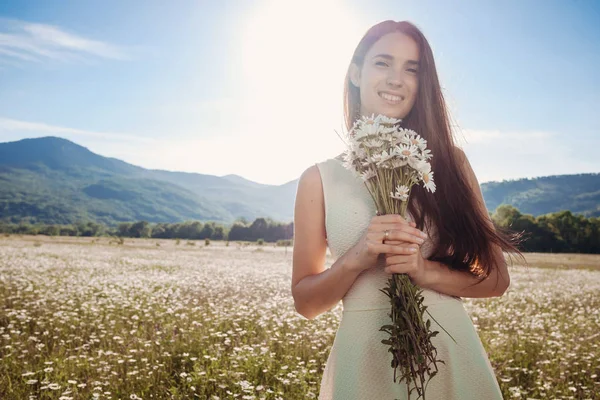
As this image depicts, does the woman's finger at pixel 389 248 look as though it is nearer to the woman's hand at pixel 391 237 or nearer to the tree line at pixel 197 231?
the woman's hand at pixel 391 237

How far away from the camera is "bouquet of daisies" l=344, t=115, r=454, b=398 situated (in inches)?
69.7

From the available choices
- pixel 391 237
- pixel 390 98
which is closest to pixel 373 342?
pixel 391 237

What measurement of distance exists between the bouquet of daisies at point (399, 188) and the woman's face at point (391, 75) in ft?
1.28

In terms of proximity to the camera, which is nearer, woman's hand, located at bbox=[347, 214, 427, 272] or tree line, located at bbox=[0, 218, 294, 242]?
woman's hand, located at bbox=[347, 214, 427, 272]

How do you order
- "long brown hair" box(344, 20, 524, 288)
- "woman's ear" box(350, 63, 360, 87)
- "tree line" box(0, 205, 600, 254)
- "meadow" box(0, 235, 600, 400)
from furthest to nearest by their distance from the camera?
1. "tree line" box(0, 205, 600, 254)
2. "meadow" box(0, 235, 600, 400)
3. "woman's ear" box(350, 63, 360, 87)
4. "long brown hair" box(344, 20, 524, 288)

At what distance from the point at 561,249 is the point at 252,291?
77.4 meters

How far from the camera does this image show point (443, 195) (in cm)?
227

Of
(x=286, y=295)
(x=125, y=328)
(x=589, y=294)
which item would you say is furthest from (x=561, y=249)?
(x=125, y=328)

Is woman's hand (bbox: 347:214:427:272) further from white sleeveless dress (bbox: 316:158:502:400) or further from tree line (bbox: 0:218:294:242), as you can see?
tree line (bbox: 0:218:294:242)

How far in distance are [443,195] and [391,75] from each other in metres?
0.65

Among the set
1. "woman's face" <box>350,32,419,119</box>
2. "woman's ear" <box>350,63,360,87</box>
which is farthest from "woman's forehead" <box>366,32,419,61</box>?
"woman's ear" <box>350,63,360,87</box>

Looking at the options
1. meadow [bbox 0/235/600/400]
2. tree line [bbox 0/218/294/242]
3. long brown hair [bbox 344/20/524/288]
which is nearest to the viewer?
long brown hair [bbox 344/20/524/288]

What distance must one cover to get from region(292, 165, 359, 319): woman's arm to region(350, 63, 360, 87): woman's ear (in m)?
0.61

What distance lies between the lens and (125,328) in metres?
7.58
